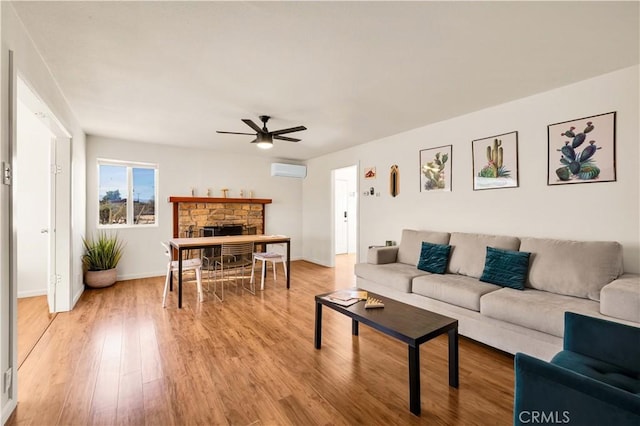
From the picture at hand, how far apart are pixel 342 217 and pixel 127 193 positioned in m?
5.10

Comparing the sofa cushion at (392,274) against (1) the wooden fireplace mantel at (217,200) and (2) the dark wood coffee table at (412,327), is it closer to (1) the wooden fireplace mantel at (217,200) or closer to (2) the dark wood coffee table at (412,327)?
(2) the dark wood coffee table at (412,327)

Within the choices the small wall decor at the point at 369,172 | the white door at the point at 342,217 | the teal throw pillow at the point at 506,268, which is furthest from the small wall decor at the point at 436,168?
the white door at the point at 342,217

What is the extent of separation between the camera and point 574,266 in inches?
97.7

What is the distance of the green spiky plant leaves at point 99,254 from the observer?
14.3 ft

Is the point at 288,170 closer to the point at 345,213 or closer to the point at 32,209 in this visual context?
the point at 345,213

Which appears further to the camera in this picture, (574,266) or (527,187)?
(527,187)

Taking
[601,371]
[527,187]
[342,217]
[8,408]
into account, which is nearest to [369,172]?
[527,187]

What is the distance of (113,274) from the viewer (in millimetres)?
4461

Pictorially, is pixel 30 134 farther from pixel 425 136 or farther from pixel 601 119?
pixel 601 119

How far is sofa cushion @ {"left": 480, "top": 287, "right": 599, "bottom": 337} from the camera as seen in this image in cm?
210

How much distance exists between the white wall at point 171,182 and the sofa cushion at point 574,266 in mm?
4913

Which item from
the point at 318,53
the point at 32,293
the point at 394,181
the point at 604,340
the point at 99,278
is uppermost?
the point at 318,53

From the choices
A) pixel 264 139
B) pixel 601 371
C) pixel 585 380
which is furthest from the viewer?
pixel 264 139

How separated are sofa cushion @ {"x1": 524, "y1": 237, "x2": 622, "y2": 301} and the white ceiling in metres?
1.52
